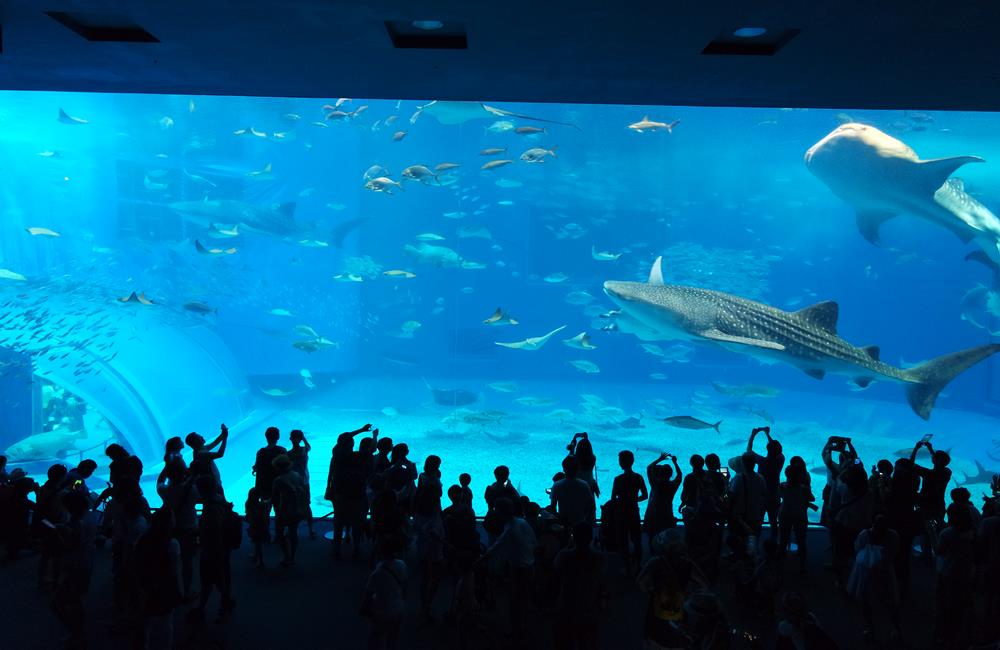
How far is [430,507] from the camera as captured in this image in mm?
4129

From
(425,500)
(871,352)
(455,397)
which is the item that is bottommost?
(425,500)

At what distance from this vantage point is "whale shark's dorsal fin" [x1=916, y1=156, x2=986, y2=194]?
9623mm

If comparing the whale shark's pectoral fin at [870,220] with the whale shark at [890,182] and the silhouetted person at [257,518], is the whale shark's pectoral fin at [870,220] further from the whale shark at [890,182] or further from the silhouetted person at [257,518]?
the silhouetted person at [257,518]

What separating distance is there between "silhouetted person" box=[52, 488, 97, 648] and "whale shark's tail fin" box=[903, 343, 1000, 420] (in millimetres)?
7406

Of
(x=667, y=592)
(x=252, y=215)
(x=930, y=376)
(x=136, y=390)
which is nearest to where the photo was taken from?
(x=667, y=592)

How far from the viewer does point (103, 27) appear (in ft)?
14.2

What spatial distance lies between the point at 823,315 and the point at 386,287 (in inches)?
1227

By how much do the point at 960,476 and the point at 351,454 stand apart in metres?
20.6

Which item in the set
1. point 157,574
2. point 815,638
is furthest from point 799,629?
point 157,574

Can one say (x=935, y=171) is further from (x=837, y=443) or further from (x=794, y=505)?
(x=794, y=505)

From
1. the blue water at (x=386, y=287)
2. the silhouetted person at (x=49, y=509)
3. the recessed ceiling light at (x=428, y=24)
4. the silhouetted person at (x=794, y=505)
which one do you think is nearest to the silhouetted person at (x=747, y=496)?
the silhouetted person at (x=794, y=505)

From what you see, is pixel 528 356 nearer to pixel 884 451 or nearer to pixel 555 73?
pixel 884 451

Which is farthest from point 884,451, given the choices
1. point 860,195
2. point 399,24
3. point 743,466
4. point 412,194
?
point 412,194

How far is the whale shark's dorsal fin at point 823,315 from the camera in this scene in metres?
6.90
